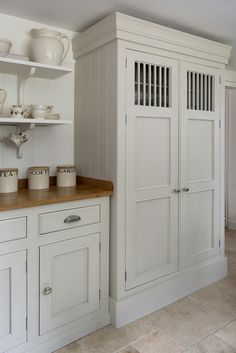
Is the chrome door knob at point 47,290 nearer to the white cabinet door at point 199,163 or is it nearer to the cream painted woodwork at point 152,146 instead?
the cream painted woodwork at point 152,146

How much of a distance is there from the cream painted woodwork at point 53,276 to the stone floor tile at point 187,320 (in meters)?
0.41

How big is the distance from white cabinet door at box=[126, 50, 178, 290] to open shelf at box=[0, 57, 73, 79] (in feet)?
1.61

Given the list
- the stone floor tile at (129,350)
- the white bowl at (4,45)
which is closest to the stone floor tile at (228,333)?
the stone floor tile at (129,350)

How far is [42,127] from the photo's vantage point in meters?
2.33

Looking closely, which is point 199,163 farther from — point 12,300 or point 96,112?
point 12,300

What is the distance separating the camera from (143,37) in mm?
2082

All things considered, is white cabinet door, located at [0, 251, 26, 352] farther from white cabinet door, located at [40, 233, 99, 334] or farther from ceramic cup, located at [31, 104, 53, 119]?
ceramic cup, located at [31, 104, 53, 119]

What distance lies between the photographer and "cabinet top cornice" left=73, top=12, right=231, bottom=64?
1984 mm

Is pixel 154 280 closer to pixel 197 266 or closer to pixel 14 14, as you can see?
pixel 197 266

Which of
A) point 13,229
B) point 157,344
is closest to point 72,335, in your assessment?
point 157,344

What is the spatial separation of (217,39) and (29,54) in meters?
1.56

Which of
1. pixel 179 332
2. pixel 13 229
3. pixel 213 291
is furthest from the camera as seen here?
pixel 213 291

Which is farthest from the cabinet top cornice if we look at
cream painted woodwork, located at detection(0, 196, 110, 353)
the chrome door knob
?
the chrome door knob

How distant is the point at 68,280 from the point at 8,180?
29.5 inches
